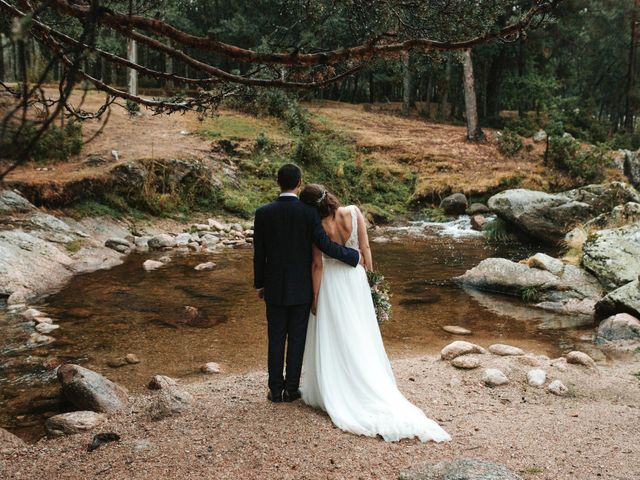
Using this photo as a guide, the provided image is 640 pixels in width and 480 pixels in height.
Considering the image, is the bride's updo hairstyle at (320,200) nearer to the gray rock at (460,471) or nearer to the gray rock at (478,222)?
the gray rock at (460,471)

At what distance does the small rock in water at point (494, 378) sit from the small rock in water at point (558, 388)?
1.43ft

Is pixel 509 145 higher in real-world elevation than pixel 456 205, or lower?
higher

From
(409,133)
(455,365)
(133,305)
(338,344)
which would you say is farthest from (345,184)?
(338,344)

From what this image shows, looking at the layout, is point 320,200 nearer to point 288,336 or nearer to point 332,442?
point 288,336

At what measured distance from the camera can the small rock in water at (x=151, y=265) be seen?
11.4 m

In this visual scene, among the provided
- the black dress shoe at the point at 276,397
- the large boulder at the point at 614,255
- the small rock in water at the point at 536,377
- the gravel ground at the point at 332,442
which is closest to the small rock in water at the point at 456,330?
the small rock in water at the point at 536,377

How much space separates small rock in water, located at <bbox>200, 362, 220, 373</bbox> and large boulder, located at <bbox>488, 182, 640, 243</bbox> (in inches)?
418

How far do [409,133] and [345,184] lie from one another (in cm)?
691

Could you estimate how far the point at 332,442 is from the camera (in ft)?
13.5

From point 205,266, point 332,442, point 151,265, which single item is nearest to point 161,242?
point 151,265

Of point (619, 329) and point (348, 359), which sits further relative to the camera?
point (619, 329)

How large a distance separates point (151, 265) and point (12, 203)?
3.56 m

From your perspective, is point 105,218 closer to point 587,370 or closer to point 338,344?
point 338,344

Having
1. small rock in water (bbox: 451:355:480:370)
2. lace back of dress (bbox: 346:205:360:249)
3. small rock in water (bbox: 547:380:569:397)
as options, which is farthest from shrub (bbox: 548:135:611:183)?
lace back of dress (bbox: 346:205:360:249)
